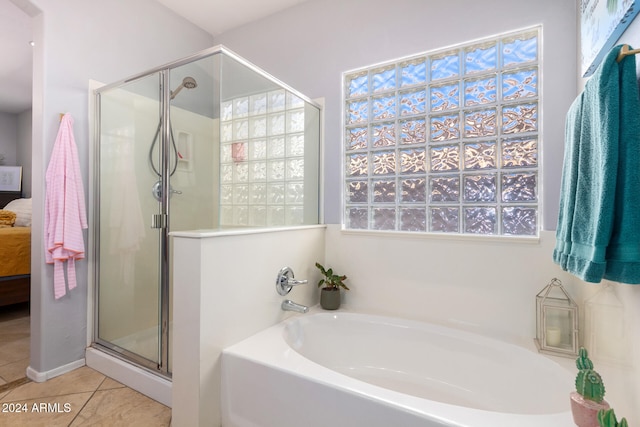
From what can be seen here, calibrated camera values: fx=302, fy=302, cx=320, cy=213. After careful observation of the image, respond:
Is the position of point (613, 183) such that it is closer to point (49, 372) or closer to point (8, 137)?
point (49, 372)

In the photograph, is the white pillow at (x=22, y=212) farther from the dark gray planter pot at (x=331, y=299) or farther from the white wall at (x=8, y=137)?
the dark gray planter pot at (x=331, y=299)

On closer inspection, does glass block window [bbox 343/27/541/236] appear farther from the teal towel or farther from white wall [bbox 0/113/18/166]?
white wall [bbox 0/113/18/166]

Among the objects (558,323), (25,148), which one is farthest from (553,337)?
(25,148)

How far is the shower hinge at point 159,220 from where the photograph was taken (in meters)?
1.77

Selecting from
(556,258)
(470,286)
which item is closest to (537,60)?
(556,258)

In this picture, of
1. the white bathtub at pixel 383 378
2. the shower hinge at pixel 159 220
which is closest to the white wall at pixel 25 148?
the shower hinge at pixel 159 220

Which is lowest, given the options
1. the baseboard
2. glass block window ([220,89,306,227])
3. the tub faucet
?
the baseboard

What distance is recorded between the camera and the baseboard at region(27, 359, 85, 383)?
5.95 feet

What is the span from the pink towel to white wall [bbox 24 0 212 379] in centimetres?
6

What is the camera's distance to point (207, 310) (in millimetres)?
1312

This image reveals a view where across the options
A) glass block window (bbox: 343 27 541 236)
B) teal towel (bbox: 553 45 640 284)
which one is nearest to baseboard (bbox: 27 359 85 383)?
glass block window (bbox: 343 27 541 236)

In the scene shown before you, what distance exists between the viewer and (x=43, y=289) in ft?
5.98

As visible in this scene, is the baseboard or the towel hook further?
the baseboard

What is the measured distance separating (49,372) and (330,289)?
1.79 meters
